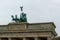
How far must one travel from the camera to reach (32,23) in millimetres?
42906

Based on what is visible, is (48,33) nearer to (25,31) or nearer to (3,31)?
(25,31)

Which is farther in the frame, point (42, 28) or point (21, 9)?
point (21, 9)

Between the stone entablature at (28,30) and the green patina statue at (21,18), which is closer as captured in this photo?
the stone entablature at (28,30)

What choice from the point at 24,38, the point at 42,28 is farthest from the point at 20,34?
the point at 42,28

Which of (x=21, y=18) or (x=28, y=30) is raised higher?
(x=21, y=18)

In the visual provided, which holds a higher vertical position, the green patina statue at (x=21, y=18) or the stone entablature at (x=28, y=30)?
the green patina statue at (x=21, y=18)

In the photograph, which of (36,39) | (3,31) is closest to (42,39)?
(36,39)

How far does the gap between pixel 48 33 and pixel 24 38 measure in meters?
4.29

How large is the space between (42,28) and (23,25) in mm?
3492

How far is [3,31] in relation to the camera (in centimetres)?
4406

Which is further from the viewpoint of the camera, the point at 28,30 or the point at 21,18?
the point at 21,18

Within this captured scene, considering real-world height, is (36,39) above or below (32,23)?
below

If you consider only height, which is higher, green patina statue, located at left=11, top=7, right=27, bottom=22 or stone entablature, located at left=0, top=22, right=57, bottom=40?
green patina statue, located at left=11, top=7, right=27, bottom=22

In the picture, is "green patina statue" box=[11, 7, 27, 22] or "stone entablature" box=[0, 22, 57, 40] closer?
"stone entablature" box=[0, 22, 57, 40]
